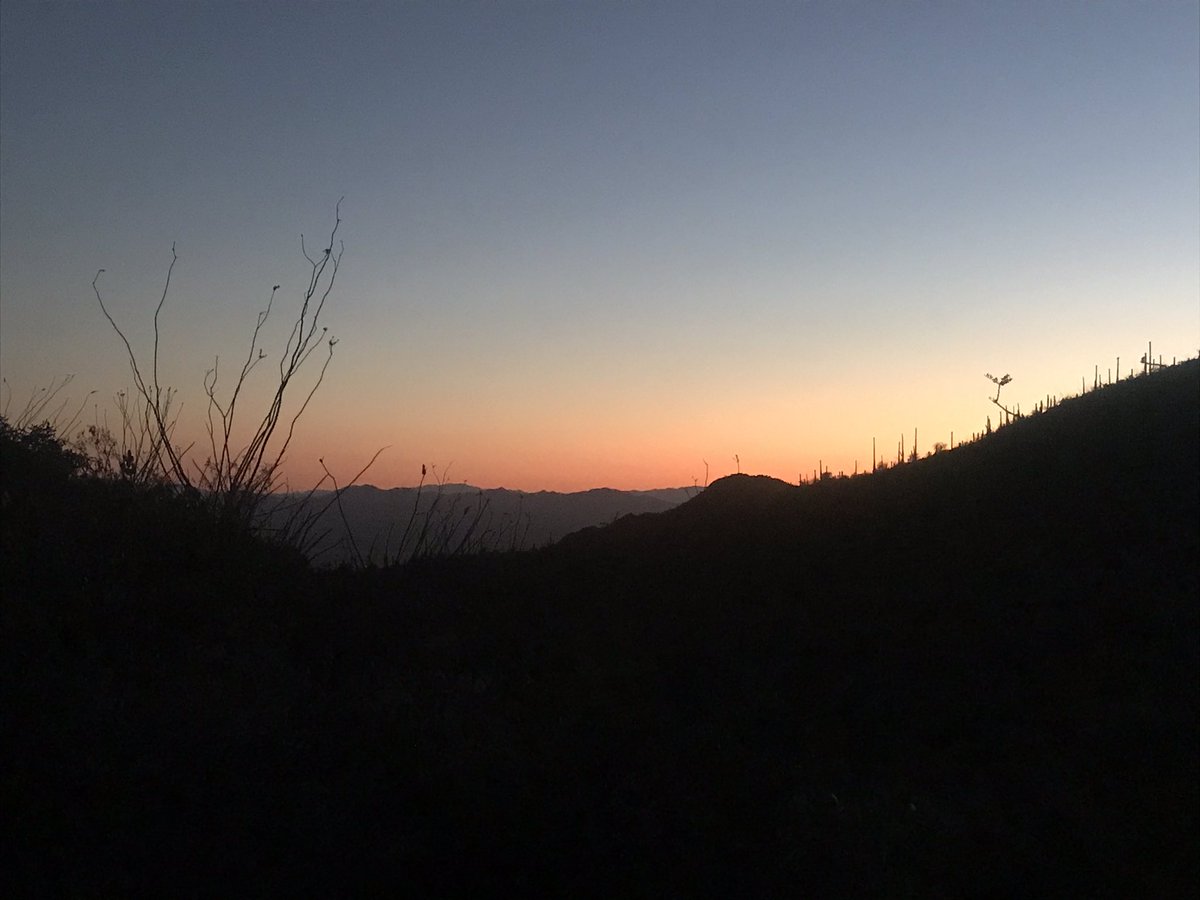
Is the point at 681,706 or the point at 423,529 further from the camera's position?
the point at 423,529

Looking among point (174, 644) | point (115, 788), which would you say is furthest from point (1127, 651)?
point (174, 644)

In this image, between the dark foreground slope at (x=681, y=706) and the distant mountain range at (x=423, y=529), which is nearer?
the dark foreground slope at (x=681, y=706)

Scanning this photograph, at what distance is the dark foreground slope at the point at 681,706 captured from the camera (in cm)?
542

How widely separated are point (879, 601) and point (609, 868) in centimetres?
438

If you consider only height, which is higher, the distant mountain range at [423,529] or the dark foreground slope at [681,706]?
the distant mountain range at [423,529]

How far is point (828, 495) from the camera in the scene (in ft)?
38.8

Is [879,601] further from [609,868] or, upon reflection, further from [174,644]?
[174,644]

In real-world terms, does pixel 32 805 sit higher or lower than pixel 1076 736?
lower

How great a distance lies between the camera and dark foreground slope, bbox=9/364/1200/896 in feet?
17.8

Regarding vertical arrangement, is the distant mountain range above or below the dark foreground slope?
above

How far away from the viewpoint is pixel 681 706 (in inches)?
291

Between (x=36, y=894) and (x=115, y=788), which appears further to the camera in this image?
(x=115, y=788)

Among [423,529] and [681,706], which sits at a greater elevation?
[423,529]

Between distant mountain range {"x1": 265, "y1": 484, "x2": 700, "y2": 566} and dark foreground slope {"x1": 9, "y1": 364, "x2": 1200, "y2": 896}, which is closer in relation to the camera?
dark foreground slope {"x1": 9, "y1": 364, "x2": 1200, "y2": 896}
